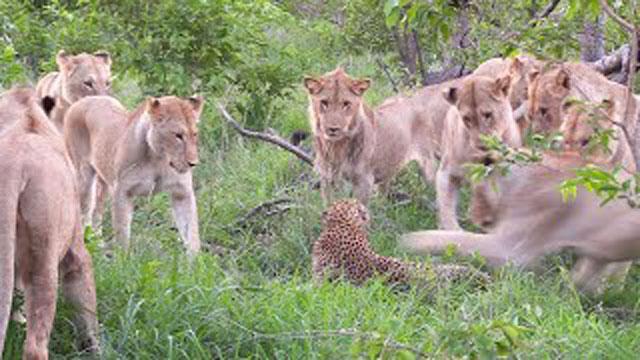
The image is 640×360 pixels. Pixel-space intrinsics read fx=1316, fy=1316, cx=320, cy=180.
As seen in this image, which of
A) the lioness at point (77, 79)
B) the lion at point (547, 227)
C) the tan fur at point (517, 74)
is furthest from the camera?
the lioness at point (77, 79)

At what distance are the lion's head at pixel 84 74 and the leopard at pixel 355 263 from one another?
2897 mm

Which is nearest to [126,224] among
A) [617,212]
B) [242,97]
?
[242,97]

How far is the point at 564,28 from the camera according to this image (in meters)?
6.02

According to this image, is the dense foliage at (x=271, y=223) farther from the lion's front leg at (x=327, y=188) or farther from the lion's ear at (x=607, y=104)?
the lion's ear at (x=607, y=104)

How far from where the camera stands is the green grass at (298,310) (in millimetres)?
4406

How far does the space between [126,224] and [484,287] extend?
1831 mm

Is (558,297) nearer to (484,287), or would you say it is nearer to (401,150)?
(484,287)

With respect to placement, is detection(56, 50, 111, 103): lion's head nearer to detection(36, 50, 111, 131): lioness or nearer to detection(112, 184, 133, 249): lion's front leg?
detection(36, 50, 111, 131): lioness

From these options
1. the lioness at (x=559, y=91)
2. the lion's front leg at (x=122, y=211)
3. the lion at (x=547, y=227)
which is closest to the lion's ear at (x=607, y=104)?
the lion at (x=547, y=227)

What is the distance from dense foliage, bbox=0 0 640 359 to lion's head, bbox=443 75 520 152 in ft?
0.98

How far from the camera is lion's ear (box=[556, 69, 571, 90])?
6730 millimetres

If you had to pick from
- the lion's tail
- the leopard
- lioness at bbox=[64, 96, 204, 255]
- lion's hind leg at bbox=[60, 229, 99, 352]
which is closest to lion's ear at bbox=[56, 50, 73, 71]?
lioness at bbox=[64, 96, 204, 255]

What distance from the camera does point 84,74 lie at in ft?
27.8

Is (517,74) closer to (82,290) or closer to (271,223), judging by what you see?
(271,223)
